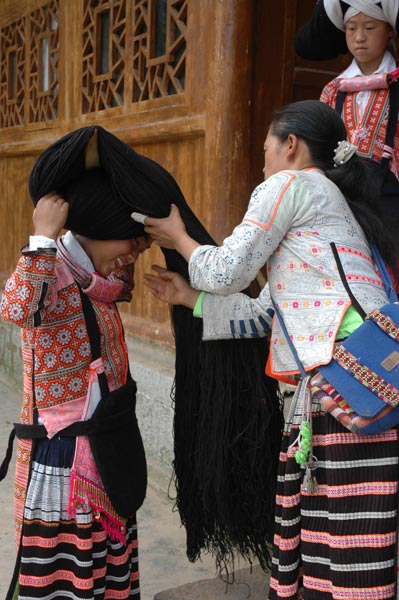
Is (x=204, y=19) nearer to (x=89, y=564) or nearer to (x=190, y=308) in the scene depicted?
(x=190, y=308)

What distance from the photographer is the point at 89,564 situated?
2.17 meters

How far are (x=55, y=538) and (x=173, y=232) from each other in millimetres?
929

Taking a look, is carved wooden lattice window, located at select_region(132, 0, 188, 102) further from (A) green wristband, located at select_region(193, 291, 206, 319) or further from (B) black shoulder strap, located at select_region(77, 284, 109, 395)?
(B) black shoulder strap, located at select_region(77, 284, 109, 395)

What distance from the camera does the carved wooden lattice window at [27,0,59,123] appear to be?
6.16 metres

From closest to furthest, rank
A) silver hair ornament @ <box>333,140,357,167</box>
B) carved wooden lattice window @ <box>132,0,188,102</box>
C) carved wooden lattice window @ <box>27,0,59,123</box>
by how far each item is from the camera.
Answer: silver hair ornament @ <box>333,140,357,167</box> < carved wooden lattice window @ <box>132,0,188,102</box> < carved wooden lattice window @ <box>27,0,59,123</box>

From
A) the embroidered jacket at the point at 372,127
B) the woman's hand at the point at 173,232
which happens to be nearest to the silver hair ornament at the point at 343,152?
the woman's hand at the point at 173,232

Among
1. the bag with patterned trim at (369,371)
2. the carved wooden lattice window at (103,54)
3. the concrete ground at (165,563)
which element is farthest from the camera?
the carved wooden lattice window at (103,54)

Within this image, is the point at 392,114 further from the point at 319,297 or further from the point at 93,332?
the point at 93,332

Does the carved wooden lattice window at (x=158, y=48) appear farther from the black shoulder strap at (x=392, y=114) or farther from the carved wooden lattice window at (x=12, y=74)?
the carved wooden lattice window at (x=12, y=74)

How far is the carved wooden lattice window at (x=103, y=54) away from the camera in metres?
5.03

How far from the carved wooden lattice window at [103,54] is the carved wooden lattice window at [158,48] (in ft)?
0.72

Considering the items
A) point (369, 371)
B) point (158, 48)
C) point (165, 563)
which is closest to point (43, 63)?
point (158, 48)

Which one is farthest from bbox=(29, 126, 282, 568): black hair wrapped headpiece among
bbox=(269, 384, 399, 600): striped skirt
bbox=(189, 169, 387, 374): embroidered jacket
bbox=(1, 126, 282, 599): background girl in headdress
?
bbox=(269, 384, 399, 600): striped skirt

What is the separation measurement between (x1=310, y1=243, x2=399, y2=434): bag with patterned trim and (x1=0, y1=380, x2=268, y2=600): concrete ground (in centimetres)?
129
